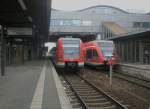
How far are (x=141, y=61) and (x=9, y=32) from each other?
14522 mm

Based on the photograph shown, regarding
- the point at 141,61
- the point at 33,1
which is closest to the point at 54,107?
the point at 33,1

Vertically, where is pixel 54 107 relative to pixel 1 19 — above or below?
below

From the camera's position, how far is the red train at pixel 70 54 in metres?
26.9

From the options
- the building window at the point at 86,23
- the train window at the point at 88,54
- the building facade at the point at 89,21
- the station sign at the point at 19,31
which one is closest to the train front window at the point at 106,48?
the train window at the point at 88,54

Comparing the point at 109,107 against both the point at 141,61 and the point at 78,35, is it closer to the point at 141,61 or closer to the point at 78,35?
the point at 141,61

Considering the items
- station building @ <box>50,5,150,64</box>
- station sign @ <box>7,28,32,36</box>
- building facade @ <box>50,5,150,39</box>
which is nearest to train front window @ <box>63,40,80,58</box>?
station sign @ <box>7,28,32,36</box>

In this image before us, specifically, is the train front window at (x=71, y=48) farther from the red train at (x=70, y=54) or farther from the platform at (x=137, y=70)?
the platform at (x=137, y=70)

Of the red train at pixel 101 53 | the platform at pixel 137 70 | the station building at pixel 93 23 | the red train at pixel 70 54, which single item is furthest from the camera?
the station building at pixel 93 23

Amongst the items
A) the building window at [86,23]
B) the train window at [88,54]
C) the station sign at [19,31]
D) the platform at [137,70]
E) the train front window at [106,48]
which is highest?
the building window at [86,23]

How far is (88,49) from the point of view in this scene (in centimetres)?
3519

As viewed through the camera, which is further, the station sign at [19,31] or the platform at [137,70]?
the station sign at [19,31]

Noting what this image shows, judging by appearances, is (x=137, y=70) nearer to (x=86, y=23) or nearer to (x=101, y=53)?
(x=101, y=53)

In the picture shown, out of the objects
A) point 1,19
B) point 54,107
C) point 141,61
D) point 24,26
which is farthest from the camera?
point 141,61

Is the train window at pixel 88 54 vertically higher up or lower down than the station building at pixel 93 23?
lower down
